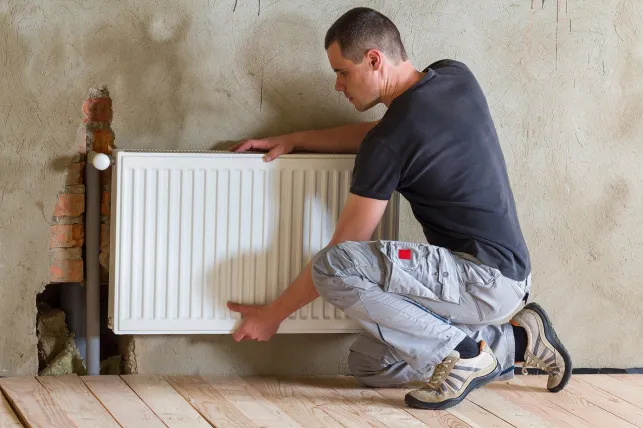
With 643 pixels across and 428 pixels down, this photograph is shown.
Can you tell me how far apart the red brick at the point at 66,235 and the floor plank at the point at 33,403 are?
42 cm

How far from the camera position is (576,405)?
257 cm

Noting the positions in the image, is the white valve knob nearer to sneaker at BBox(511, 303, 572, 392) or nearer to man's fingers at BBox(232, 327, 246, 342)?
man's fingers at BBox(232, 327, 246, 342)

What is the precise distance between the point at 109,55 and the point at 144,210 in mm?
481

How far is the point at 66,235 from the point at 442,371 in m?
1.20

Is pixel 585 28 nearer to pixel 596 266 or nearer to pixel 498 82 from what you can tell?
pixel 498 82

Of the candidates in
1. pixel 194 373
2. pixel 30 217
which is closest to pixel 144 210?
pixel 30 217

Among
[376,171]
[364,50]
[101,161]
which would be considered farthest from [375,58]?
[101,161]

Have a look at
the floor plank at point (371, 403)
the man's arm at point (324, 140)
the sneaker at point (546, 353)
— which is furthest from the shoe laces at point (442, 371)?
the man's arm at point (324, 140)

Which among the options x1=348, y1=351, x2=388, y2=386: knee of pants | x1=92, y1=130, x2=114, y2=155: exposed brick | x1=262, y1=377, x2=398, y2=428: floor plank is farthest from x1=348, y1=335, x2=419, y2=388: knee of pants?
x1=92, y1=130, x2=114, y2=155: exposed brick

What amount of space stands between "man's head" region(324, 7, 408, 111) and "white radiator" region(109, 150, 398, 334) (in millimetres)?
255

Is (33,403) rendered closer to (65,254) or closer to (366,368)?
(65,254)

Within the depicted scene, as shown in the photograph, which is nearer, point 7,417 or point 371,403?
point 7,417

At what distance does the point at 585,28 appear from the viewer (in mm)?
2877

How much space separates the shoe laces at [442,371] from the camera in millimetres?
2482
